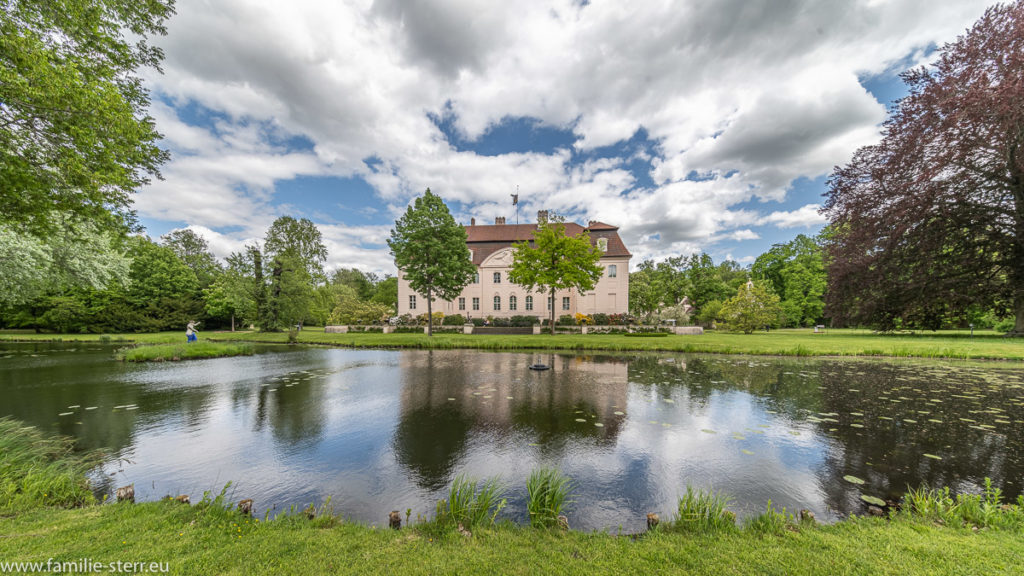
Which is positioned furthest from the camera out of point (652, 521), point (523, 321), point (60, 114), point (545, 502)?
point (523, 321)

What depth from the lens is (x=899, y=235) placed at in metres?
7.28

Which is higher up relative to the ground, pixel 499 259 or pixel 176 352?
pixel 499 259

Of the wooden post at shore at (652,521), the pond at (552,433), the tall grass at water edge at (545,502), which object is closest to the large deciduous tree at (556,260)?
the pond at (552,433)

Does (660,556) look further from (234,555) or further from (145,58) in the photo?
(145,58)

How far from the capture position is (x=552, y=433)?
5695mm

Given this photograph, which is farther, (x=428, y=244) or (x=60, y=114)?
(x=428, y=244)

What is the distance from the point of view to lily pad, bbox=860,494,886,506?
355 cm

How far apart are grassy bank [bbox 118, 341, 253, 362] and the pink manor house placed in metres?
19.4

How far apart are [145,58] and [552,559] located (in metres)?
11.0

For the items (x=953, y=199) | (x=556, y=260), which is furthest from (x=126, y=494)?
(x=556, y=260)

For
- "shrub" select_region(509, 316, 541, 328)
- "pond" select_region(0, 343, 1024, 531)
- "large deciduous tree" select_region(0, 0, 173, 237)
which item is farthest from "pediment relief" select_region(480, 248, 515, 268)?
"large deciduous tree" select_region(0, 0, 173, 237)

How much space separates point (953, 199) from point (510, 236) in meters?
32.5

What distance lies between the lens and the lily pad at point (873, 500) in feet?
11.7

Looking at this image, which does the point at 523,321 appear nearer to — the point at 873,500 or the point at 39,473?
the point at 873,500
